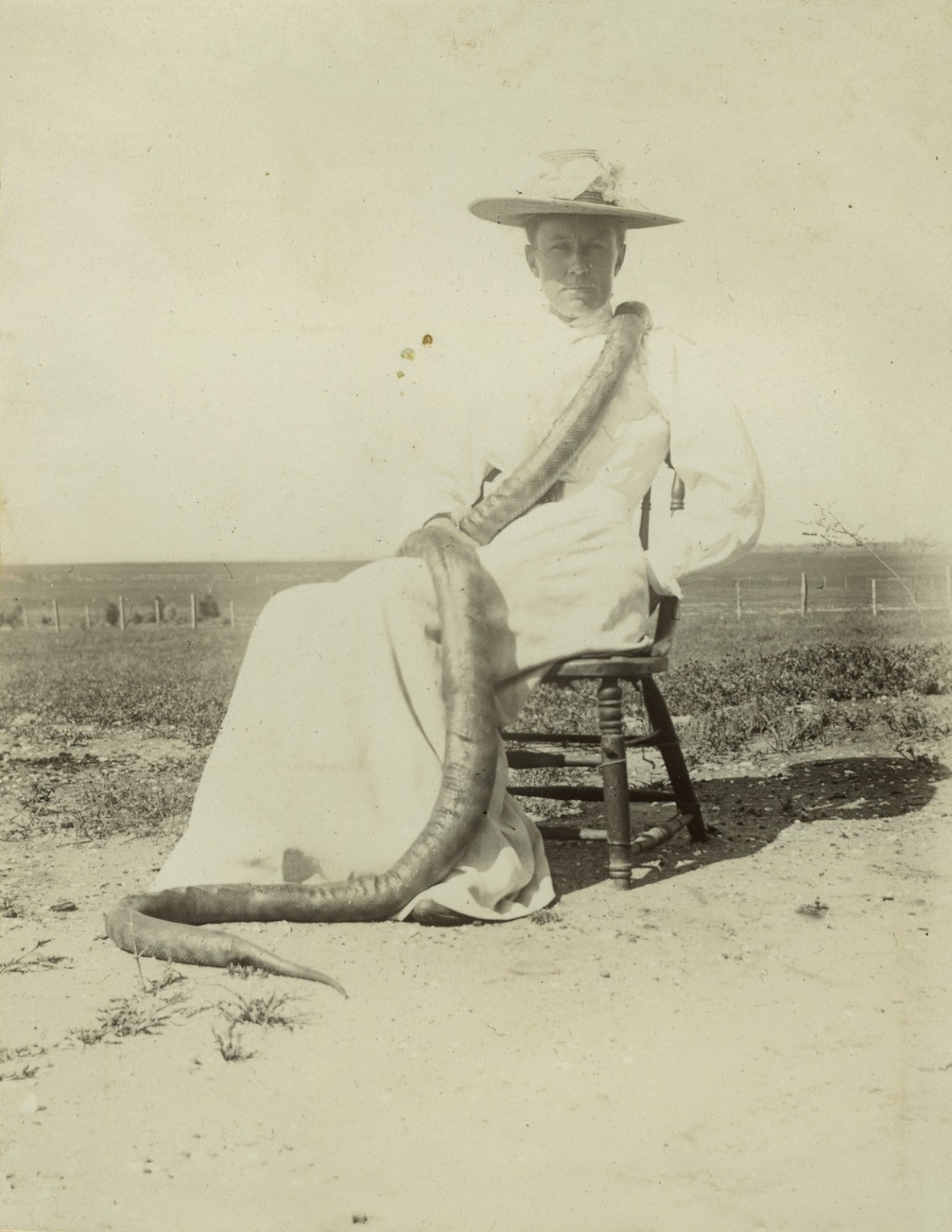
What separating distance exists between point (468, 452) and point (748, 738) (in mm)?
3311

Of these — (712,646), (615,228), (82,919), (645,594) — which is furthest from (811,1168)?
(712,646)

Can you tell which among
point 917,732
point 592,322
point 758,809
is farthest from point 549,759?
point 917,732

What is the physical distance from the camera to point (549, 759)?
16.0 feet

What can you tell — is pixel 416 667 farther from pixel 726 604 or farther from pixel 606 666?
pixel 726 604

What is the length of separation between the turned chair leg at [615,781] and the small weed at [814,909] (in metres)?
0.64

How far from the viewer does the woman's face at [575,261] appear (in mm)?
4723

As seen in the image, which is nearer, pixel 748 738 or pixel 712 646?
pixel 748 738

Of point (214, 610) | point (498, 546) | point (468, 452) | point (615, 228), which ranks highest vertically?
point (615, 228)

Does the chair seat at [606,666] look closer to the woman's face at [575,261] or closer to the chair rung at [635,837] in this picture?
the chair rung at [635,837]

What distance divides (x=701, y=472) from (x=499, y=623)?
1034mm

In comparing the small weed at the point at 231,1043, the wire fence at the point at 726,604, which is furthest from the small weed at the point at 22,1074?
the wire fence at the point at 726,604

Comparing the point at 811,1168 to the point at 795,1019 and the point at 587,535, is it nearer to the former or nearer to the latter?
the point at 795,1019

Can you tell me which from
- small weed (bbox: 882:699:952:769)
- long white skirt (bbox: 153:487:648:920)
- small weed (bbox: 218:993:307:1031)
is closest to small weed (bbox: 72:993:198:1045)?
small weed (bbox: 218:993:307:1031)

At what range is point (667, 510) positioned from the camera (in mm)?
4945
